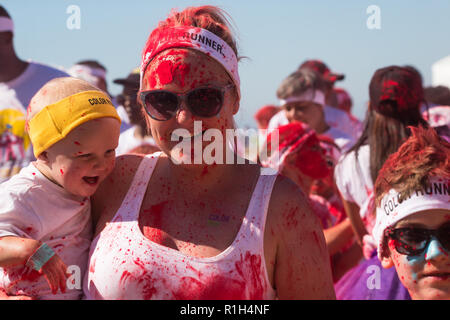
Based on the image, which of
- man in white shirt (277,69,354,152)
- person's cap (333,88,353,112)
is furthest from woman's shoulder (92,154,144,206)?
person's cap (333,88,353,112)

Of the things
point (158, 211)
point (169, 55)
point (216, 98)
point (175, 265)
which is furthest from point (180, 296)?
point (169, 55)

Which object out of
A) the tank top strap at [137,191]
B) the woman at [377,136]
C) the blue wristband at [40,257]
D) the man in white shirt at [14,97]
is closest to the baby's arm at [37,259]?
the blue wristband at [40,257]

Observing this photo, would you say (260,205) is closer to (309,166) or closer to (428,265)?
(428,265)

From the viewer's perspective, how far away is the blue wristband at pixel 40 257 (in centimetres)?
213

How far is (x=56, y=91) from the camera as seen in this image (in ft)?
8.05

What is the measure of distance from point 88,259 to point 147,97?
0.71 m

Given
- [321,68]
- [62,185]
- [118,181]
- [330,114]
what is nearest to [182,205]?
[118,181]

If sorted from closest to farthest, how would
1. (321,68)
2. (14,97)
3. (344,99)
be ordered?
(14,97) → (321,68) → (344,99)

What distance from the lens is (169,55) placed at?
2.31 m

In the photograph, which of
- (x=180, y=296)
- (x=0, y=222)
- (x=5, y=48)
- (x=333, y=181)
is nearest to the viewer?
(x=180, y=296)

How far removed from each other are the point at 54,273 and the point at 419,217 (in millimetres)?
1518

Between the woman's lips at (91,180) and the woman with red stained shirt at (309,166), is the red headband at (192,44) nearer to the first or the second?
the woman's lips at (91,180)

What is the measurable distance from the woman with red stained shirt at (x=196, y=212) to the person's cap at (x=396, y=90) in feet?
5.60
